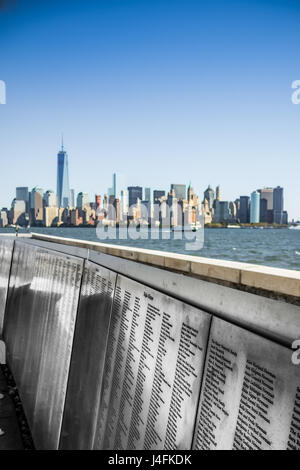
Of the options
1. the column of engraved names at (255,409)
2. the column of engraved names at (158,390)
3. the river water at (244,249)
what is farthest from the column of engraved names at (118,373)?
the river water at (244,249)

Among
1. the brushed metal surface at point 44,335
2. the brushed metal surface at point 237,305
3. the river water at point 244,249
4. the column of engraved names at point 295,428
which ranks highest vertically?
the brushed metal surface at point 237,305

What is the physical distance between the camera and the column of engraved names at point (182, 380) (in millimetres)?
2318

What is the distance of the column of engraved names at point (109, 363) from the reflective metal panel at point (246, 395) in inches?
53.8

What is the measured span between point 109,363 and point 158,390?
2.98 feet

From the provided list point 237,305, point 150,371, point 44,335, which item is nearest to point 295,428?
point 237,305

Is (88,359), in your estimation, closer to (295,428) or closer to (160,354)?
(160,354)

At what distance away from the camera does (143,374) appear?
9.44 feet

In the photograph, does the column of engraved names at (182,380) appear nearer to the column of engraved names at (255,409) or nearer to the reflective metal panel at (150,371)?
the reflective metal panel at (150,371)

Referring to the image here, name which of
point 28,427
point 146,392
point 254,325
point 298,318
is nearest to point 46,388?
point 28,427

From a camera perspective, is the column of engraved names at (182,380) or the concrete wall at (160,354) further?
the column of engraved names at (182,380)

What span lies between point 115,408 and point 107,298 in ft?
3.24

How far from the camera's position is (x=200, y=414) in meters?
2.16

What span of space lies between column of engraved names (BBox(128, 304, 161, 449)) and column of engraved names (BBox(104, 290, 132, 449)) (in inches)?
12.0
